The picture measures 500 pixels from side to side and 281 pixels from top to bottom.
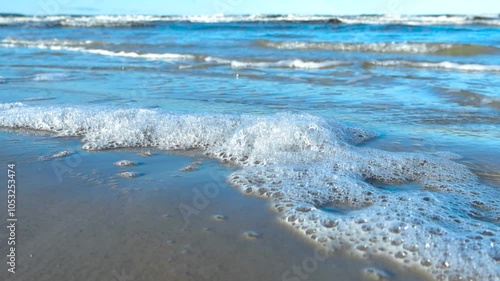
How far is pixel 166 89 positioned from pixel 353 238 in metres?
4.37

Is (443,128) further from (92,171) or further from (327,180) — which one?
(92,171)

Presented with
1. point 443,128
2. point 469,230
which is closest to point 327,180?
point 469,230

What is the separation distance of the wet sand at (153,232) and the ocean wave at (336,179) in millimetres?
143

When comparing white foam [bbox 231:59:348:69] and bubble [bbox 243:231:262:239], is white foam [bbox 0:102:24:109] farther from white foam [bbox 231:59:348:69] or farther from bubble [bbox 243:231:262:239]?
white foam [bbox 231:59:348:69]

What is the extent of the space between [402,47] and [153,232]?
38.0 ft

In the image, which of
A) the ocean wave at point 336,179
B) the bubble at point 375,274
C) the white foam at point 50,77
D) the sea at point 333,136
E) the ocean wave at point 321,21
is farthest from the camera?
the ocean wave at point 321,21

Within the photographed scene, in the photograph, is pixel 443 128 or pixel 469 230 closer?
pixel 469 230

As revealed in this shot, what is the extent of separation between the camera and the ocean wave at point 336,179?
6.27 feet

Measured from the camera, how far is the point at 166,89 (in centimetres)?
591

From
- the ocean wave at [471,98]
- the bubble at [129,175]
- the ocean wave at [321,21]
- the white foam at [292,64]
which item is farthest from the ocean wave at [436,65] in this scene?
the ocean wave at [321,21]

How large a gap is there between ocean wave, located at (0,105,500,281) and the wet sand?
0.47ft

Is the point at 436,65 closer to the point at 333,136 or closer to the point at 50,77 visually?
the point at 333,136

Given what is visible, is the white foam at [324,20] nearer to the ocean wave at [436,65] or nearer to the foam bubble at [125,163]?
the ocean wave at [436,65]

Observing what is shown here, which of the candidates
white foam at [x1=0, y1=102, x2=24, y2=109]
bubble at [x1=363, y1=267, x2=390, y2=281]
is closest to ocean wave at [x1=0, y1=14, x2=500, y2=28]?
white foam at [x1=0, y1=102, x2=24, y2=109]
